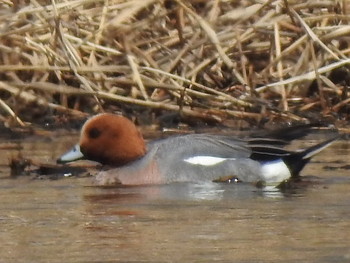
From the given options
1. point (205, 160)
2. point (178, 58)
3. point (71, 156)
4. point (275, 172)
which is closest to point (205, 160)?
point (205, 160)

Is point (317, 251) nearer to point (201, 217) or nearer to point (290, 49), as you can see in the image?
point (201, 217)

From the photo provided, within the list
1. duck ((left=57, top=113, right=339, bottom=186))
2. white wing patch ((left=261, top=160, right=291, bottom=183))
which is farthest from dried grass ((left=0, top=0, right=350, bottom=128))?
white wing patch ((left=261, top=160, right=291, bottom=183))

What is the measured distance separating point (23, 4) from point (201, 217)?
13.2 feet

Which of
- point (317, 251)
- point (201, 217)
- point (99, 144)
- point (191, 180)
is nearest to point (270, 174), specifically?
point (191, 180)

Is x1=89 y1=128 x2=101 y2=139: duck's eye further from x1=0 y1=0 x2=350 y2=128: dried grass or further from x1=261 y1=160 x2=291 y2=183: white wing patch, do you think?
x1=0 y1=0 x2=350 y2=128: dried grass

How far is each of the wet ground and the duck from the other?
12cm

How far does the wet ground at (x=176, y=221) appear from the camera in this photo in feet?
15.6

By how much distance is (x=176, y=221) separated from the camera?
5566mm

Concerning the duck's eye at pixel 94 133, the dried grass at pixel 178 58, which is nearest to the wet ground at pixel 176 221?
the duck's eye at pixel 94 133

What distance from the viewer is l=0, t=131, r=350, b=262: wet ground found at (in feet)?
15.6

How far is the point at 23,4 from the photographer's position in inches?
365

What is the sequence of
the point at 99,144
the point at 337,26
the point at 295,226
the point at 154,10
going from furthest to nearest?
the point at 154,10 < the point at 337,26 < the point at 99,144 < the point at 295,226

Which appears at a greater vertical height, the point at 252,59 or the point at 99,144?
the point at 252,59

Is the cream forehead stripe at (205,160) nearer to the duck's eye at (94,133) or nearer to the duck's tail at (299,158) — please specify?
the duck's tail at (299,158)
